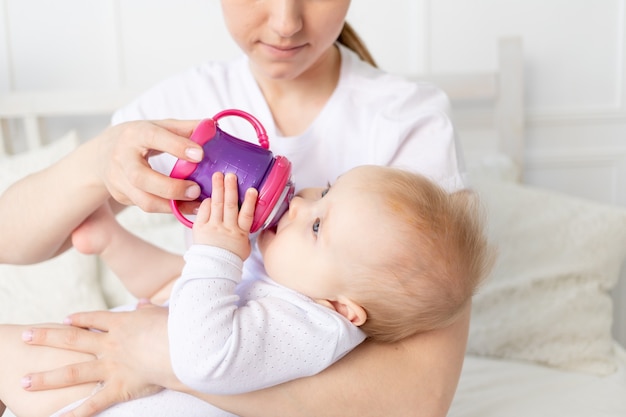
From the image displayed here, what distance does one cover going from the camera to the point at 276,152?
1.34m

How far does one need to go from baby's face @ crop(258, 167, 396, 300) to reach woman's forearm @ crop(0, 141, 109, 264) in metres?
0.30

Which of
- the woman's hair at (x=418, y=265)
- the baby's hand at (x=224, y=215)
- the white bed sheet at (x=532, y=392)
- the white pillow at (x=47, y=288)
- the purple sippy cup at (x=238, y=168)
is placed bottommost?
the white bed sheet at (x=532, y=392)

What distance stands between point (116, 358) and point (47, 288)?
104 centimetres

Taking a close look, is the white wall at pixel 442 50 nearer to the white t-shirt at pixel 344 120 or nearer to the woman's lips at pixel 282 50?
the white t-shirt at pixel 344 120

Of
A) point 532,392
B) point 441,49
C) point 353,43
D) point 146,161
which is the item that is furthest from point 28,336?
point 441,49

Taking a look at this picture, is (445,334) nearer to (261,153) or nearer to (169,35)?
(261,153)

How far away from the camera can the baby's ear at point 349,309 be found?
3.62ft

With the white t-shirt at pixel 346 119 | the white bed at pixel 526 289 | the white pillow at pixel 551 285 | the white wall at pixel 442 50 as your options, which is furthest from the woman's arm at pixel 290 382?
the white wall at pixel 442 50

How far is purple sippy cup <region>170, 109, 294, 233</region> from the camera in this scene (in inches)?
40.6

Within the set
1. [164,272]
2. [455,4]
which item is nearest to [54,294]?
[164,272]

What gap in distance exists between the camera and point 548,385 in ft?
5.84

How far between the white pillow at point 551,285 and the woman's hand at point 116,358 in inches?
44.0

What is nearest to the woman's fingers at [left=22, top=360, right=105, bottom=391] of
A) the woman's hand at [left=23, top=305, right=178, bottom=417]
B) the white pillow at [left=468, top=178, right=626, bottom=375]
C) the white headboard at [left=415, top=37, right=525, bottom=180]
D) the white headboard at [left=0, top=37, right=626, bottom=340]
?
the woman's hand at [left=23, top=305, right=178, bottom=417]

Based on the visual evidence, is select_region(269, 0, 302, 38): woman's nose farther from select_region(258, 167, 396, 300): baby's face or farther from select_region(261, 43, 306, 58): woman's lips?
select_region(258, 167, 396, 300): baby's face
